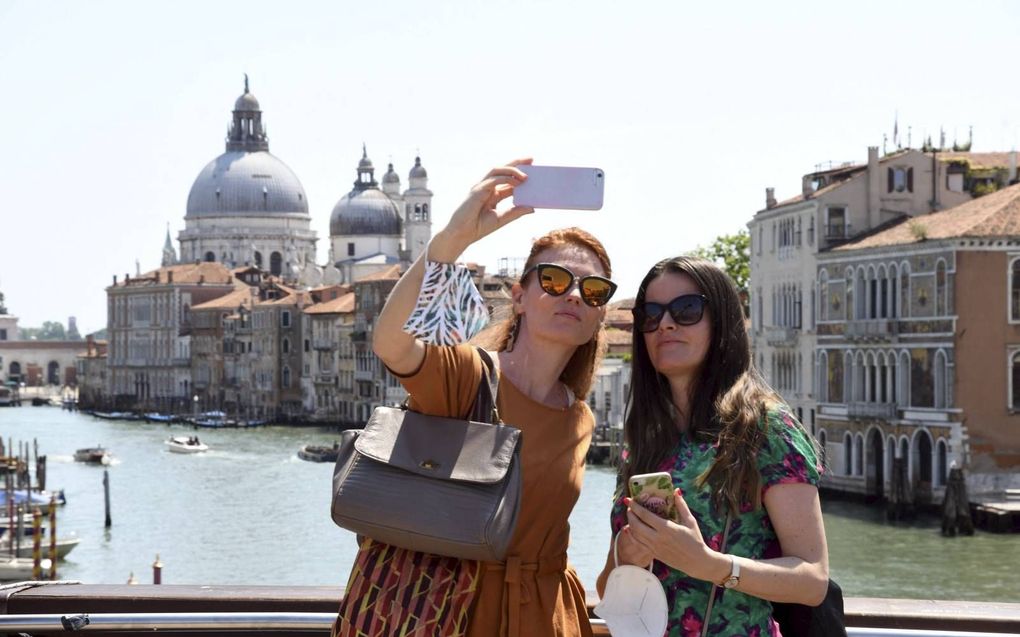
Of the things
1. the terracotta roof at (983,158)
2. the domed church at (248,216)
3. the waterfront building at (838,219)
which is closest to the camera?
the waterfront building at (838,219)

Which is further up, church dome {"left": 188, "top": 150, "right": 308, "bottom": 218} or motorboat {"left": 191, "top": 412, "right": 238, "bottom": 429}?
church dome {"left": 188, "top": 150, "right": 308, "bottom": 218}

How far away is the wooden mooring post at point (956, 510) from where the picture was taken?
70.8 feet

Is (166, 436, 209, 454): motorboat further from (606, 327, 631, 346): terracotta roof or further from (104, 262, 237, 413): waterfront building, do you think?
(104, 262, 237, 413): waterfront building

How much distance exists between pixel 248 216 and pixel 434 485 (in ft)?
269

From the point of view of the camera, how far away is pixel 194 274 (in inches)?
2975

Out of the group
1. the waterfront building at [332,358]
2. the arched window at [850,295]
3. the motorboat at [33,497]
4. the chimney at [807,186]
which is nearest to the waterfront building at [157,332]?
the waterfront building at [332,358]

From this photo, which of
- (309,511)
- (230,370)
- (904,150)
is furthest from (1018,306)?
(230,370)

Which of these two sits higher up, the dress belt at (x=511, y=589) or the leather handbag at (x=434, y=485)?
the leather handbag at (x=434, y=485)

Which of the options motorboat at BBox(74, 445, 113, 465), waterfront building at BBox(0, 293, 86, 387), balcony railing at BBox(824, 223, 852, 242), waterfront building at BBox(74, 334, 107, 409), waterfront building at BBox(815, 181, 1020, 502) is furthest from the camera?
waterfront building at BBox(0, 293, 86, 387)

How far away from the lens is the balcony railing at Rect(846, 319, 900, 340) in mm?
25453

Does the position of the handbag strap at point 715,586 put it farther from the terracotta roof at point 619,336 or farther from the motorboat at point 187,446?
the motorboat at point 187,446

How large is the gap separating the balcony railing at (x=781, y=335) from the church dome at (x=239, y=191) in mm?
55430

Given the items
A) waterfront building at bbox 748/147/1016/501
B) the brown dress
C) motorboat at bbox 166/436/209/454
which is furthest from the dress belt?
motorboat at bbox 166/436/209/454

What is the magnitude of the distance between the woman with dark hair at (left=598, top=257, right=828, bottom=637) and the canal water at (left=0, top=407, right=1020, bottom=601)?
14.2 metres
